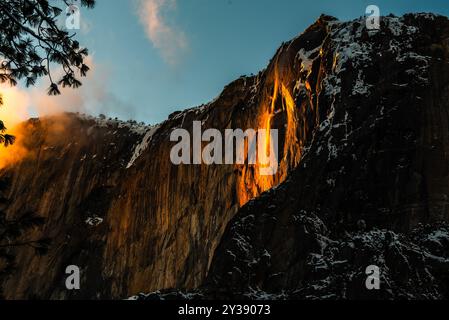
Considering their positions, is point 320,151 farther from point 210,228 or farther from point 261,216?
point 210,228

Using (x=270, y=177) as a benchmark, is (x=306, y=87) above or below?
above

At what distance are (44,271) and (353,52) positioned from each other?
1018 inches

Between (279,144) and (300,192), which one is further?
(279,144)

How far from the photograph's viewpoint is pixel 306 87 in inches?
937

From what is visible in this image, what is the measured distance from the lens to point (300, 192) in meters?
18.2

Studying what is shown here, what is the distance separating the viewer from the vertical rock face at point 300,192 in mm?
15516

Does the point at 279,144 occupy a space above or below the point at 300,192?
above

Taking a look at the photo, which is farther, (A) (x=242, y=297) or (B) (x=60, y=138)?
(B) (x=60, y=138)

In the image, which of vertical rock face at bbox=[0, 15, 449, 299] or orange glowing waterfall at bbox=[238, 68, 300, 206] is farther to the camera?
orange glowing waterfall at bbox=[238, 68, 300, 206]

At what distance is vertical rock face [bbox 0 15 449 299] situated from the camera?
50.9ft

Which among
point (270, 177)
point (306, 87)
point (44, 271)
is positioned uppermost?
point (306, 87)

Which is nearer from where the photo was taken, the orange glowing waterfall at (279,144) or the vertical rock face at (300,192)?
the vertical rock face at (300,192)
